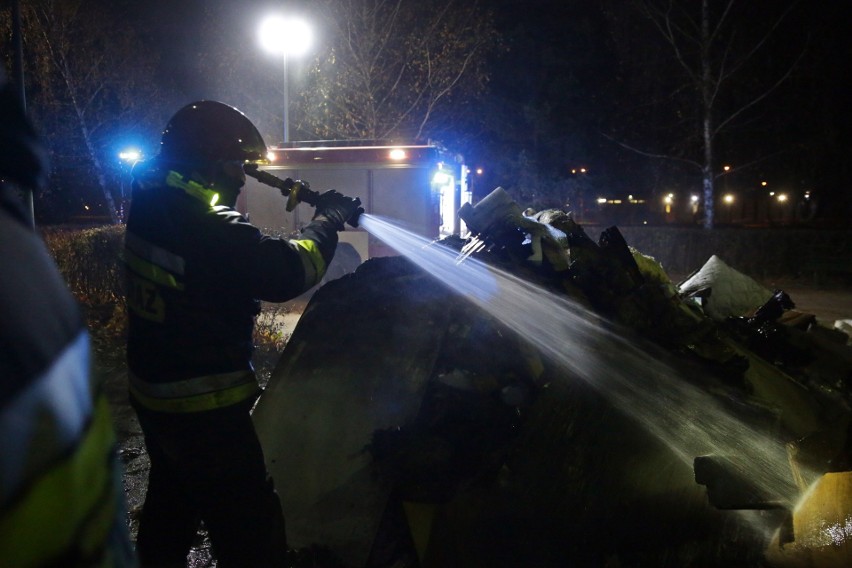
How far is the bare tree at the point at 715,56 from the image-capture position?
18172mm

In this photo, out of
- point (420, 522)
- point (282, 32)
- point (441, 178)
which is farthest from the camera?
point (282, 32)

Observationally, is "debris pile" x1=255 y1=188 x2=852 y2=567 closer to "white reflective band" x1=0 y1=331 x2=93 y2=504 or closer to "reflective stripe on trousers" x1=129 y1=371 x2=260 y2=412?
"reflective stripe on trousers" x1=129 y1=371 x2=260 y2=412

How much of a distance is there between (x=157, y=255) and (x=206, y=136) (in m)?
0.53

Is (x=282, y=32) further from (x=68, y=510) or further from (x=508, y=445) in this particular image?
(x=68, y=510)

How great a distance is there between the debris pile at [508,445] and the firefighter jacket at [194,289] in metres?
0.84

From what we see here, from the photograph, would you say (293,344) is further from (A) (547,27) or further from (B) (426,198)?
(A) (547,27)

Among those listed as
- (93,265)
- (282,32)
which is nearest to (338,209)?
(93,265)

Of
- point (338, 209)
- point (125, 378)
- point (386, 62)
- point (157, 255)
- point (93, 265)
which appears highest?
point (386, 62)

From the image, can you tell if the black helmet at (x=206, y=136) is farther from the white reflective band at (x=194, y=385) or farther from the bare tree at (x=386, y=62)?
the bare tree at (x=386, y=62)

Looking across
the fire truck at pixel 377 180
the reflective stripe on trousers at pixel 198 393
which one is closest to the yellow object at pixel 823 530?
the reflective stripe on trousers at pixel 198 393

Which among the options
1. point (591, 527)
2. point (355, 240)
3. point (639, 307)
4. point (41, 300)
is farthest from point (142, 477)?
point (355, 240)

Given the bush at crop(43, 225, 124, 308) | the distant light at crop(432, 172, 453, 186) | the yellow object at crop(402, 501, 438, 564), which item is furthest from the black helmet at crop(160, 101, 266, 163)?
the distant light at crop(432, 172, 453, 186)

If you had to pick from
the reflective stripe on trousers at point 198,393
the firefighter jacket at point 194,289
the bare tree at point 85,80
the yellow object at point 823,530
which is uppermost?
the bare tree at point 85,80

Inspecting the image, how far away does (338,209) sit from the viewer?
9.18 feet
